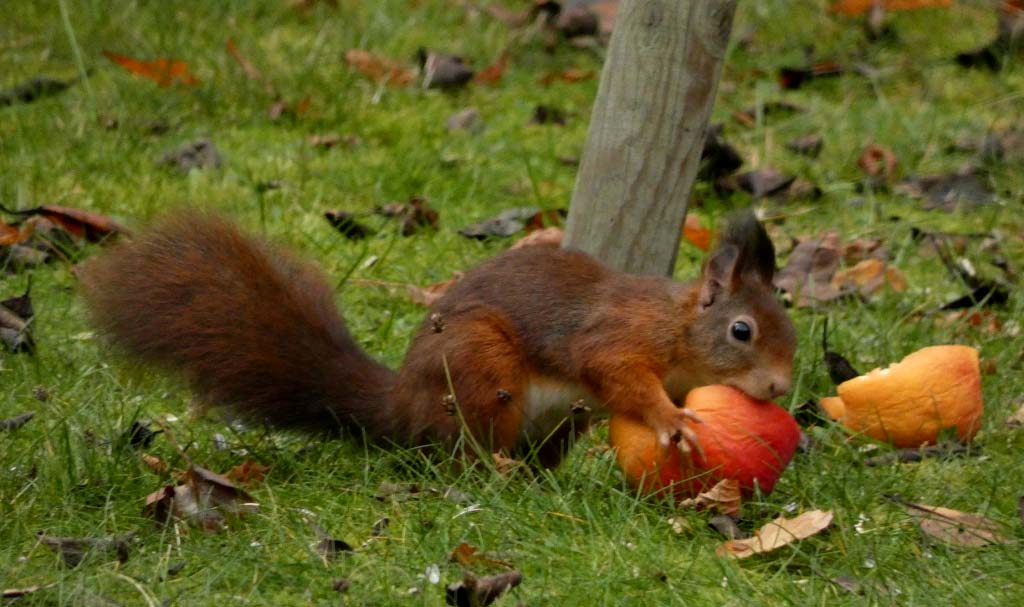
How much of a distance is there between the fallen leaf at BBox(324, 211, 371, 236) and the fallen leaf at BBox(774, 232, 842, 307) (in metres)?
1.12

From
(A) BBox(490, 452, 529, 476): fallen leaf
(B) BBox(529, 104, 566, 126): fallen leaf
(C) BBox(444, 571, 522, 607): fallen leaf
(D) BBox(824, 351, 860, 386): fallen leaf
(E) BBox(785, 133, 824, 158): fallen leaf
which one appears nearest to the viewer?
(C) BBox(444, 571, 522, 607): fallen leaf

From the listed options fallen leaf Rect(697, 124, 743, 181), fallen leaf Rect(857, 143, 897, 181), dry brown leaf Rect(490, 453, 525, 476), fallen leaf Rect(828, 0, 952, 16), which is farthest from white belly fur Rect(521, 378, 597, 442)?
fallen leaf Rect(828, 0, 952, 16)

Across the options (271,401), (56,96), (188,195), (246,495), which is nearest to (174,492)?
(246,495)

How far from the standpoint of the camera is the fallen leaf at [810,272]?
3994 mm

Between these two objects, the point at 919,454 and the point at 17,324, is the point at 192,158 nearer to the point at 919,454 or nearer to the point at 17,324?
the point at 17,324

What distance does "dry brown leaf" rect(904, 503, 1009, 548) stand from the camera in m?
2.58

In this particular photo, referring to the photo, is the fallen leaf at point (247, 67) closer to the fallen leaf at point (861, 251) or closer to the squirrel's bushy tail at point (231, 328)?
the fallen leaf at point (861, 251)

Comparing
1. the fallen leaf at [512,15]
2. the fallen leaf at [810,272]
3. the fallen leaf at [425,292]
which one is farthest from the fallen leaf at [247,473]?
the fallen leaf at [512,15]

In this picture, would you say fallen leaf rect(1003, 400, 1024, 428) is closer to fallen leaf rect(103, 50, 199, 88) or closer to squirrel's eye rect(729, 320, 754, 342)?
squirrel's eye rect(729, 320, 754, 342)

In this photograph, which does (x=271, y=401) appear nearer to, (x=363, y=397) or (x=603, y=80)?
(x=363, y=397)

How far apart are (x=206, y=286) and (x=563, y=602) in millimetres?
1033

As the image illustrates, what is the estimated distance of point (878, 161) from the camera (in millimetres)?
4980

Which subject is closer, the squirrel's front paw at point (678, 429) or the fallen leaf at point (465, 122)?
the squirrel's front paw at point (678, 429)

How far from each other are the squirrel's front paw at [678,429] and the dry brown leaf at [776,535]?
0.18m
